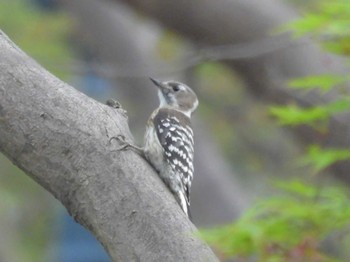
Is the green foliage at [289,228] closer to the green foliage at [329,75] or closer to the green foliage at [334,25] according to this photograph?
the green foliage at [329,75]

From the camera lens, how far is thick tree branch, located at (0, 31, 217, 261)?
619 cm

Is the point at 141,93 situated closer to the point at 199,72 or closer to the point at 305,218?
the point at 199,72

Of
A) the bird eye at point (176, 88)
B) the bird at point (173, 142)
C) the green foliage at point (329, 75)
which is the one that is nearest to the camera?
the green foliage at point (329, 75)

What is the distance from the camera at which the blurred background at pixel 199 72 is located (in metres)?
11.2

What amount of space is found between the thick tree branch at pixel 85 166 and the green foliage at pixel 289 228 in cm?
66

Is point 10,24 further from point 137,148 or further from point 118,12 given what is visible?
point 137,148

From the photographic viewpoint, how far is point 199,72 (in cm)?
1517

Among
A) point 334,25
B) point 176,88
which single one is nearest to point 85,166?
point 334,25

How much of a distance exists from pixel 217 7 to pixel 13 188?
5.24 meters

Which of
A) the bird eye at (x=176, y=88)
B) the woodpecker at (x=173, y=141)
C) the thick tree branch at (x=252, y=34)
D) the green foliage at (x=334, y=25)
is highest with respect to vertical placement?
the thick tree branch at (x=252, y=34)

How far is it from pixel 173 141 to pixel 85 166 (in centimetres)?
194

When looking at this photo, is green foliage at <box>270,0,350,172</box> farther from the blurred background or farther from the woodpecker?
the blurred background

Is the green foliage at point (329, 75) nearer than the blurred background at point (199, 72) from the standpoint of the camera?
Yes

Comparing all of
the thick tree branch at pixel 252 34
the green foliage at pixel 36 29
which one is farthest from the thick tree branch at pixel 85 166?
the green foliage at pixel 36 29
